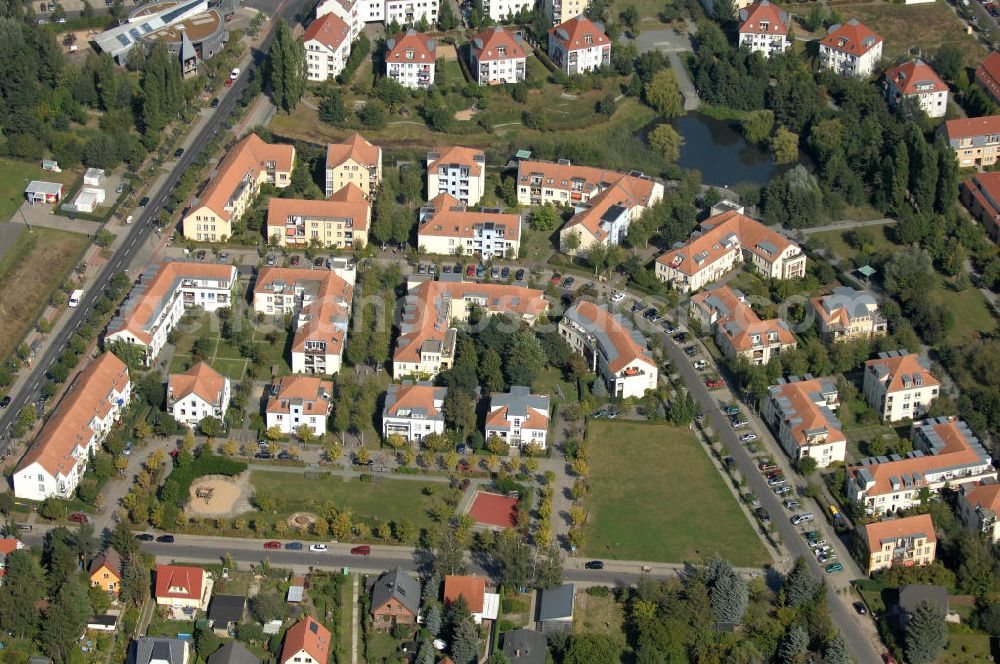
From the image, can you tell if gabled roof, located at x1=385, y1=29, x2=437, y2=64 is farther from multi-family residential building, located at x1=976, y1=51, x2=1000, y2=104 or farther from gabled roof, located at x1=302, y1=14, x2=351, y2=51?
multi-family residential building, located at x1=976, y1=51, x2=1000, y2=104

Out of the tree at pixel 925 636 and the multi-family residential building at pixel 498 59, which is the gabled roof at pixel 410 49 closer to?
the multi-family residential building at pixel 498 59

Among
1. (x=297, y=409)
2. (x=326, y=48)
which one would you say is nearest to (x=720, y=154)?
(x=326, y=48)

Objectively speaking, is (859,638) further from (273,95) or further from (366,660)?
(273,95)

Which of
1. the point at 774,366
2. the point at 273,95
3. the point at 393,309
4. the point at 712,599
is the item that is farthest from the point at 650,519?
the point at 273,95

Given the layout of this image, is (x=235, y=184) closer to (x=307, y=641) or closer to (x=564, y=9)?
(x=564, y=9)

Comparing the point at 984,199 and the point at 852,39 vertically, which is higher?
the point at 852,39

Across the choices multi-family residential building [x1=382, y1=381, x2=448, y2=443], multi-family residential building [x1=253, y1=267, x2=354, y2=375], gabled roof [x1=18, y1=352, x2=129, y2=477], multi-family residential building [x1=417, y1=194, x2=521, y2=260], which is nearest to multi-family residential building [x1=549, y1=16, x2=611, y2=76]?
multi-family residential building [x1=417, y1=194, x2=521, y2=260]

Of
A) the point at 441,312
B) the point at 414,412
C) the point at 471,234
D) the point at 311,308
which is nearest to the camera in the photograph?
the point at 414,412
